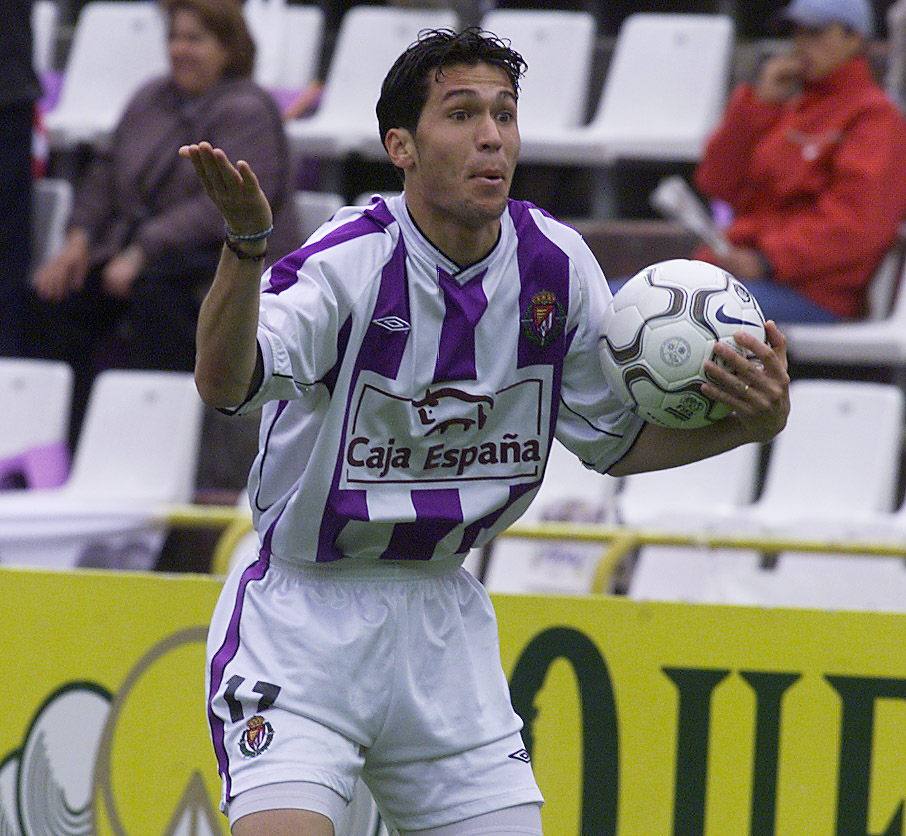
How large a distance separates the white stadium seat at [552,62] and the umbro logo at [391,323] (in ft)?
17.6

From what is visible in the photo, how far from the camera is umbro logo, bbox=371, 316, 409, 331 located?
3.33 metres

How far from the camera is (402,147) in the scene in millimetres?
3402

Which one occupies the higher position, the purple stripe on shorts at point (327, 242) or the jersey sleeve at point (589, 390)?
the purple stripe on shorts at point (327, 242)

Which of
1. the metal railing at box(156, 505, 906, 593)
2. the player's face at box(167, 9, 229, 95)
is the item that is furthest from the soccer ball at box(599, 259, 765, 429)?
the player's face at box(167, 9, 229, 95)

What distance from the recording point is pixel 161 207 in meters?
7.26

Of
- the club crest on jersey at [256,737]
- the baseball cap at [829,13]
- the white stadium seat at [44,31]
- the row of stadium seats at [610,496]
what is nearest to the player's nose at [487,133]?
the club crest on jersey at [256,737]

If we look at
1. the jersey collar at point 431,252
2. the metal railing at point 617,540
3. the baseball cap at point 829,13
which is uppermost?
the baseball cap at point 829,13

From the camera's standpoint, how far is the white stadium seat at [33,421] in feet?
22.6

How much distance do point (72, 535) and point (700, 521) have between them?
7.01ft

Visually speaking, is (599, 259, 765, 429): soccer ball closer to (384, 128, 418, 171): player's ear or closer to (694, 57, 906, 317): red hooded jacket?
(384, 128, 418, 171): player's ear

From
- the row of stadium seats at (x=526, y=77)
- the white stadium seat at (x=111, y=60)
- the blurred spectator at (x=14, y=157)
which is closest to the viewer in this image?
the blurred spectator at (x=14, y=157)

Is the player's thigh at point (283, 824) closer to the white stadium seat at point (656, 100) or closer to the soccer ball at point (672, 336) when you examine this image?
the soccer ball at point (672, 336)

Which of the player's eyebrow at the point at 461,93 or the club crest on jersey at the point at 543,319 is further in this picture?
the club crest on jersey at the point at 543,319

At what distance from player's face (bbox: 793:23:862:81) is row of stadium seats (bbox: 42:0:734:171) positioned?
118cm
